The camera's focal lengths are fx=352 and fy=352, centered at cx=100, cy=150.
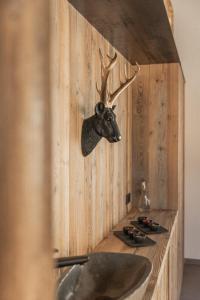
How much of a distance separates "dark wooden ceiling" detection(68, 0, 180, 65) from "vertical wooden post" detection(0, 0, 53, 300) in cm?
154

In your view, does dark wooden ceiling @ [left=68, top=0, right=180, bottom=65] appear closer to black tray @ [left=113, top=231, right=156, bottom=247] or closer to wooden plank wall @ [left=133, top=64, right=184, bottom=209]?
wooden plank wall @ [left=133, top=64, right=184, bottom=209]

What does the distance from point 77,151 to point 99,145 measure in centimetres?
46

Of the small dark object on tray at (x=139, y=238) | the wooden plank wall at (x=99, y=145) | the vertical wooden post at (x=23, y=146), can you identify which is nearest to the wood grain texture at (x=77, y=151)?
the wooden plank wall at (x=99, y=145)

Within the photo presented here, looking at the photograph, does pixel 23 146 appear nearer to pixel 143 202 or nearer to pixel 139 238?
pixel 139 238

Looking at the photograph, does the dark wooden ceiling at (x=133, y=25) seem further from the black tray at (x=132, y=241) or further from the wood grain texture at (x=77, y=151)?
the black tray at (x=132, y=241)

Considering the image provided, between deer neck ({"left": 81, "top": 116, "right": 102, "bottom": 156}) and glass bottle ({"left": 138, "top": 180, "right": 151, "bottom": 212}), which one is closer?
deer neck ({"left": 81, "top": 116, "right": 102, "bottom": 156})

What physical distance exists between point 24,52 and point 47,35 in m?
0.03

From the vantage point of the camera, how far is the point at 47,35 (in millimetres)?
323

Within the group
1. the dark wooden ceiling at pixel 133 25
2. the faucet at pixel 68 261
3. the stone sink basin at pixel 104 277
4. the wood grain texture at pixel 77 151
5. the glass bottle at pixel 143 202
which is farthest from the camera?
the glass bottle at pixel 143 202

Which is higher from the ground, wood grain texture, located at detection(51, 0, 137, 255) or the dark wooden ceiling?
the dark wooden ceiling

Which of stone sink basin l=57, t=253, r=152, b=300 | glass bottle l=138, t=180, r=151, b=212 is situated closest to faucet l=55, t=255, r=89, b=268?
stone sink basin l=57, t=253, r=152, b=300

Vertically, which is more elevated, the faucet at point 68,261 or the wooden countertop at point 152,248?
the faucet at point 68,261

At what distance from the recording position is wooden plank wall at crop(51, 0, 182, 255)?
1622 millimetres

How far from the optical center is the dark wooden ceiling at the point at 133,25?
6.02ft
